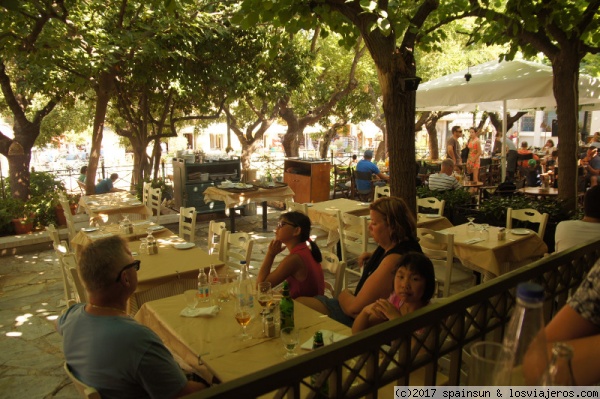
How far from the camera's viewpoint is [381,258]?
372cm

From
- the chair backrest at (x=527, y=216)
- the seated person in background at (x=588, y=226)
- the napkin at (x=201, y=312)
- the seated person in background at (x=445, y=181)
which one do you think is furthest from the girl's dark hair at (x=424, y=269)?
the seated person in background at (x=445, y=181)

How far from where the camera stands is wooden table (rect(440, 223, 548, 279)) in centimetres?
506

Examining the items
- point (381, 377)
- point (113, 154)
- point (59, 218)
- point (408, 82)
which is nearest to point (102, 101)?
point (59, 218)

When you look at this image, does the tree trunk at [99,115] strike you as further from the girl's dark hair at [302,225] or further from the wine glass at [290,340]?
the wine glass at [290,340]

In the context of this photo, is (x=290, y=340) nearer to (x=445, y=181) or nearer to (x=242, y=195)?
(x=445, y=181)

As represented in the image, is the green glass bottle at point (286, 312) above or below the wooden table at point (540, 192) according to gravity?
below

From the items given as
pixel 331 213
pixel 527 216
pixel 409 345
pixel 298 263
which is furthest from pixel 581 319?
pixel 331 213

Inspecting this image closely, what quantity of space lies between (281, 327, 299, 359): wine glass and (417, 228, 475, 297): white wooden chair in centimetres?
243

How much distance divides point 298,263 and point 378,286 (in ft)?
2.69

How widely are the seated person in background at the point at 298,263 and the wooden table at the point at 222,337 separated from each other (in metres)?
0.53

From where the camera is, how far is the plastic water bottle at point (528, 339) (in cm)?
98

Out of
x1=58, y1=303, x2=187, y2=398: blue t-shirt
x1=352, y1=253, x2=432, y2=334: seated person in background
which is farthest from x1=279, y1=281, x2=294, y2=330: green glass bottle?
x1=58, y1=303, x2=187, y2=398: blue t-shirt

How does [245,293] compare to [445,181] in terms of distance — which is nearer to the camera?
[245,293]

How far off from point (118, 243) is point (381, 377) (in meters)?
1.81
